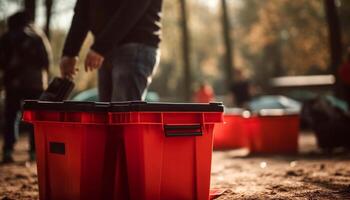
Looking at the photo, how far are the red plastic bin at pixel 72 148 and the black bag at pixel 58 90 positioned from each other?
0.30 metres

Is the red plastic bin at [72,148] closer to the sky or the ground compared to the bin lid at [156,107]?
closer to the ground

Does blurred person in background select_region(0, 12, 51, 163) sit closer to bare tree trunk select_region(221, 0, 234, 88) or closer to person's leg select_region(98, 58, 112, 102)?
person's leg select_region(98, 58, 112, 102)

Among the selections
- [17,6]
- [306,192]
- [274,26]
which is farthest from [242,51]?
[306,192]

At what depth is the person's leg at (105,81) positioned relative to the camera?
377 centimetres

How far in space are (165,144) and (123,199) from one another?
451 millimetres

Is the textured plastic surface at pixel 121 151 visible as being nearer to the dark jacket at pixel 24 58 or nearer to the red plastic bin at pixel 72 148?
the red plastic bin at pixel 72 148

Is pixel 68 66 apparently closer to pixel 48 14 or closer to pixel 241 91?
pixel 241 91

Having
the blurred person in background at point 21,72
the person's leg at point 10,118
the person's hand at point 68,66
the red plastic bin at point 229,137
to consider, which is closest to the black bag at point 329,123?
the red plastic bin at point 229,137

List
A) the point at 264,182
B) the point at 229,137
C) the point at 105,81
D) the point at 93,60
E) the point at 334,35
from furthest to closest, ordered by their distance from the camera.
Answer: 1. the point at 334,35
2. the point at 229,137
3. the point at 264,182
4. the point at 105,81
5. the point at 93,60

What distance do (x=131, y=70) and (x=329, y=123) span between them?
6257 mm

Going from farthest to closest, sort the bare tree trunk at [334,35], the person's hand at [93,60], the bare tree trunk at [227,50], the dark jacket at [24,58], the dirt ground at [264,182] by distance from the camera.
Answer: the bare tree trunk at [227,50]
the bare tree trunk at [334,35]
the dark jacket at [24,58]
the dirt ground at [264,182]
the person's hand at [93,60]

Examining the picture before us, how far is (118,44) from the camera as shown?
3.60m

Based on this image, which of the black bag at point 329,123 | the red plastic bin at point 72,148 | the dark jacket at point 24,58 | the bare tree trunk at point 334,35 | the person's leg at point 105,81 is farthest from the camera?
the bare tree trunk at point 334,35

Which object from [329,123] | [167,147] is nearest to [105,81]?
[167,147]
